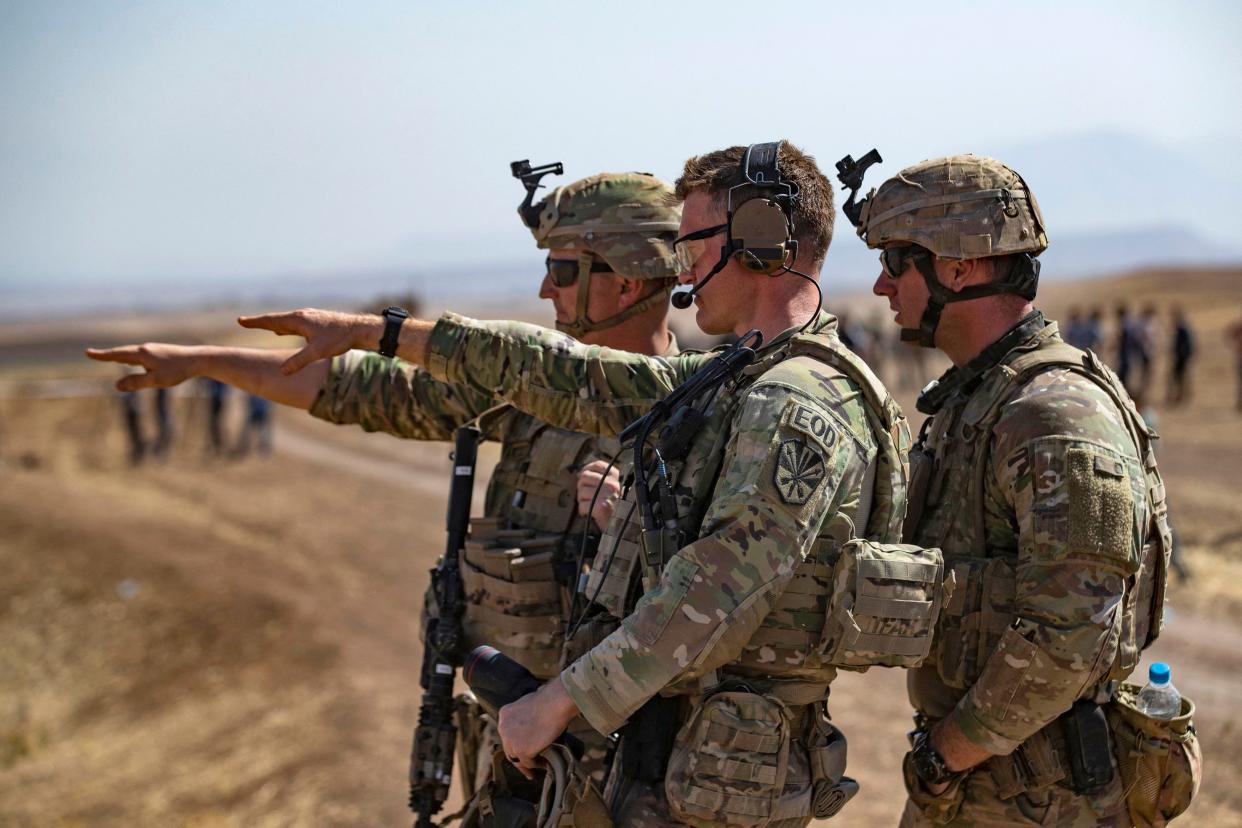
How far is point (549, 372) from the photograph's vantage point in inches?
125

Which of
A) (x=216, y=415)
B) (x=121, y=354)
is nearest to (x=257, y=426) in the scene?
(x=216, y=415)

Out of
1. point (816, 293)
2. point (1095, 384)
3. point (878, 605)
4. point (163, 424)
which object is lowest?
point (163, 424)

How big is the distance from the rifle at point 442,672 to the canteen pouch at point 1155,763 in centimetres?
209

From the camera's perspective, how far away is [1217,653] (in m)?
8.80

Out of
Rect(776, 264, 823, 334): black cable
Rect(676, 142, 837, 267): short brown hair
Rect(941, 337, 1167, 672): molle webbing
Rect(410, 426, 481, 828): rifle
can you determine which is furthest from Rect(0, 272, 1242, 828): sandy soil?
Rect(676, 142, 837, 267): short brown hair

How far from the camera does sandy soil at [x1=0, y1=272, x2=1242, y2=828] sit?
7484 millimetres

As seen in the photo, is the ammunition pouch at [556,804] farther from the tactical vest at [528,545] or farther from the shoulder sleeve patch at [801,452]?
the shoulder sleeve patch at [801,452]

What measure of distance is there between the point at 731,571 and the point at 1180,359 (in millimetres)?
21921

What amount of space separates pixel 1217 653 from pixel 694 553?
25.0 feet

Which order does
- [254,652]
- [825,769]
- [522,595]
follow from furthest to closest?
[254,652]
[522,595]
[825,769]

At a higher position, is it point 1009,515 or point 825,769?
point 1009,515

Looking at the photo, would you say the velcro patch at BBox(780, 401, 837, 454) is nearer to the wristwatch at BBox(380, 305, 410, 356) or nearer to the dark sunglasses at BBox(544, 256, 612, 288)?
the wristwatch at BBox(380, 305, 410, 356)

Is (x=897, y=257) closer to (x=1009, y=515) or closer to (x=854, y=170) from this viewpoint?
(x=854, y=170)

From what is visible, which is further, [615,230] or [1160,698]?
[615,230]
